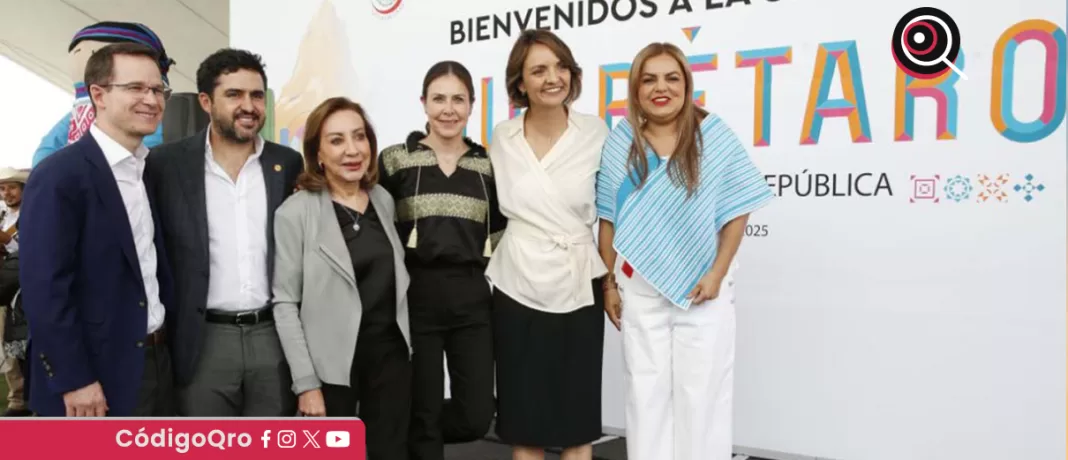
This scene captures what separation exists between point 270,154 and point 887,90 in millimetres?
1981

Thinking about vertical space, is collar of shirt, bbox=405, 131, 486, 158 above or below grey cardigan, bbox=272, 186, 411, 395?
above

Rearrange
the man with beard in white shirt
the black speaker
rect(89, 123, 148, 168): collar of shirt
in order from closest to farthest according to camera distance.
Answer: rect(89, 123, 148, 168): collar of shirt, the man with beard in white shirt, the black speaker

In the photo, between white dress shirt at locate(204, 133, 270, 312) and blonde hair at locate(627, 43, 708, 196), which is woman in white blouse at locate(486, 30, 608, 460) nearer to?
blonde hair at locate(627, 43, 708, 196)

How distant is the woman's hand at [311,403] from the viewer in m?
1.97

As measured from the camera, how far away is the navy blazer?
1677 mm

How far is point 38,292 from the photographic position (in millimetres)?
1674

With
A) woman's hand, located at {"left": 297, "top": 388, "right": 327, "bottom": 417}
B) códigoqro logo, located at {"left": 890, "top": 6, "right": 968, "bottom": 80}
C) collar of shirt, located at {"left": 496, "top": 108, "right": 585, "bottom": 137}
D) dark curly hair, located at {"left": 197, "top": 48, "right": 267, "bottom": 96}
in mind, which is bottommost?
woman's hand, located at {"left": 297, "top": 388, "right": 327, "bottom": 417}

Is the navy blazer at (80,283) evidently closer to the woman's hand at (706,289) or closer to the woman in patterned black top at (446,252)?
the woman in patterned black top at (446,252)

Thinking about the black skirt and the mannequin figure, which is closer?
the black skirt

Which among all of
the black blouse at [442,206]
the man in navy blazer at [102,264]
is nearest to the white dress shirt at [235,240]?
the man in navy blazer at [102,264]

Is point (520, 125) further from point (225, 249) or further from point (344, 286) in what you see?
point (225, 249)

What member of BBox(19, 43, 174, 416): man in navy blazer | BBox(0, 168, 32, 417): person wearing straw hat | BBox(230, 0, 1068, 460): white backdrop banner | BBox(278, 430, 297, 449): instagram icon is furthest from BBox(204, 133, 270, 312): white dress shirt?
BBox(0, 168, 32, 417): person wearing straw hat

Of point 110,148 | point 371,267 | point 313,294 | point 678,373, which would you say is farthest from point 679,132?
point 110,148

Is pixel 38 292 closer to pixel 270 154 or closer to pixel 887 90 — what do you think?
pixel 270 154
